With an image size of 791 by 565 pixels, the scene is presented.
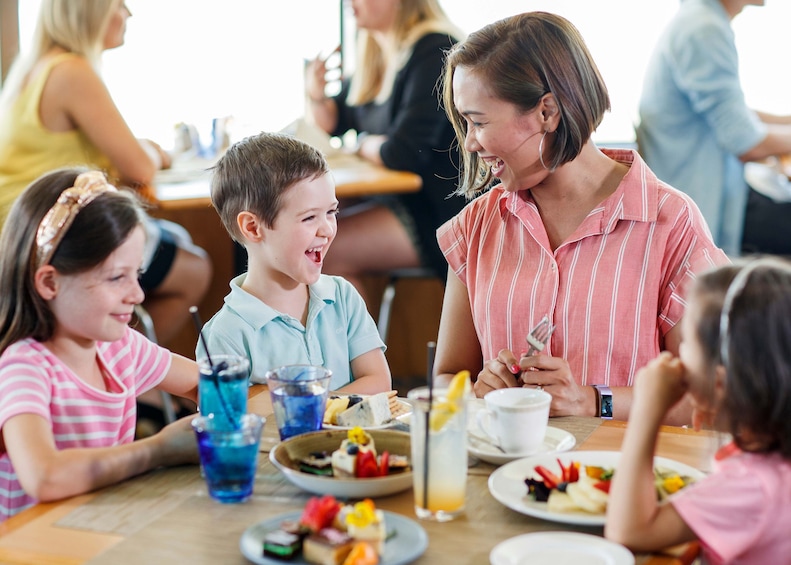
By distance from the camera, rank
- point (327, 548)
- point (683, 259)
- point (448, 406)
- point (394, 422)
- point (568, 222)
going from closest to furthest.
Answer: point (327, 548), point (448, 406), point (394, 422), point (683, 259), point (568, 222)

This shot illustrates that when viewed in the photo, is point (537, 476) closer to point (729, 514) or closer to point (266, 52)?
point (729, 514)

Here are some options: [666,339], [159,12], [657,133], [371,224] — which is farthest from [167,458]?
[159,12]

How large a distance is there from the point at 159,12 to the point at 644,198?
10.5 feet

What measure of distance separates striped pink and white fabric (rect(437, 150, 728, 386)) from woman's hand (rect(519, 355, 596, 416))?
168 mm

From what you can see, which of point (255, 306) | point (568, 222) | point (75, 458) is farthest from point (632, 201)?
point (75, 458)

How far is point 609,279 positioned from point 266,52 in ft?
10.1

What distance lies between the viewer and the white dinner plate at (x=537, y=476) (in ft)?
3.59

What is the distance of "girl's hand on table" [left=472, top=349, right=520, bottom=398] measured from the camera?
158cm

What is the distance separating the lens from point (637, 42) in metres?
4.63

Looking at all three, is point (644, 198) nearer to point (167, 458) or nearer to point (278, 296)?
point (278, 296)

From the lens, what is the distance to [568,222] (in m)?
1.78

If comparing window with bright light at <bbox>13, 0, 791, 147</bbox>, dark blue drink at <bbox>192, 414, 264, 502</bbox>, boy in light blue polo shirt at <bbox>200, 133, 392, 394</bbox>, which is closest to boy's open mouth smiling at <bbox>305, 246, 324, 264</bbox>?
boy in light blue polo shirt at <bbox>200, 133, 392, 394</bbox>

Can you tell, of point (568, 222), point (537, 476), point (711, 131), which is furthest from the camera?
point (711, 131)

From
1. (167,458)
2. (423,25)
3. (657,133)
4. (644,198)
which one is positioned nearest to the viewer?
(167,458)
